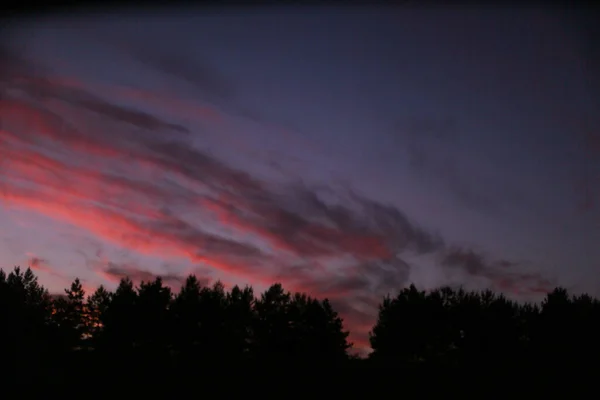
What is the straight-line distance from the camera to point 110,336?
2254 inches

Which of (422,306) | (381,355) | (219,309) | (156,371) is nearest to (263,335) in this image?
(219,309)

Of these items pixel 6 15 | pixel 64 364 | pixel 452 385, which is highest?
pixel 6 15

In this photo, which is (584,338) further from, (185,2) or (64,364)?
(185,2)

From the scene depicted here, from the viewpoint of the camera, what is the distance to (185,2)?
24.5 ft

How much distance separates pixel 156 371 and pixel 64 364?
6.25 m

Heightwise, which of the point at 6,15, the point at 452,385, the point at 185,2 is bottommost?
the point at 452,385

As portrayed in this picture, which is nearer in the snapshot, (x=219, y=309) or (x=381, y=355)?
(x=219, y=309)

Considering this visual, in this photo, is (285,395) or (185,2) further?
(285,395)

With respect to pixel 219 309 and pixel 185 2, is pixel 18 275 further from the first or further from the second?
pixel 185 2

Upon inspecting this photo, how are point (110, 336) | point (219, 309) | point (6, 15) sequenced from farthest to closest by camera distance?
point (219, 309) → point (110, 336) → point (6, 15)

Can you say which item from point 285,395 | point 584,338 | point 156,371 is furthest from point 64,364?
point 584,338

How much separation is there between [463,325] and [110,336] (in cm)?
4685

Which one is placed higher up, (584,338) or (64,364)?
(584,338)

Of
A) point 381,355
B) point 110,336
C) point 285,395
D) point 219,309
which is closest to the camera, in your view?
point 285,395
